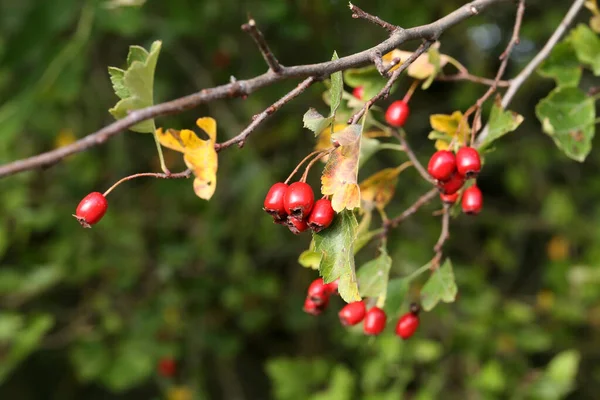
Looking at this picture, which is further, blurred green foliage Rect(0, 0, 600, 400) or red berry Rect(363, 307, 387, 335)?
blurred green foliage Rect(0, 0, 600, 400)

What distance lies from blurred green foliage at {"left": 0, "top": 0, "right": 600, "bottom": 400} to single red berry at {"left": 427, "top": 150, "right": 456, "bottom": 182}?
1.12m

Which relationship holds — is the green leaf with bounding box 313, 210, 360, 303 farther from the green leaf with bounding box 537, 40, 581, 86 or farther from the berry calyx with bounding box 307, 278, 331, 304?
the green leaf with bounding box 537, 40, 581, 86

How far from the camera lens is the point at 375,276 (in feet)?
2.92

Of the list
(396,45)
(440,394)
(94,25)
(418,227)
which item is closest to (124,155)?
(94,25)

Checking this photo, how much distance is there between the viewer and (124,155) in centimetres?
275

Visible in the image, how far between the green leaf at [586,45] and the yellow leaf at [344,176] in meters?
0.54

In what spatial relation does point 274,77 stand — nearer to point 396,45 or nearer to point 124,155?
point 396,45

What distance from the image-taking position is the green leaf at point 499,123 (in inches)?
33.9

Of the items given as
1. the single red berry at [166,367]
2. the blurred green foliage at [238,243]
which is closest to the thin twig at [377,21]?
the blurred green foliage at [238,243]

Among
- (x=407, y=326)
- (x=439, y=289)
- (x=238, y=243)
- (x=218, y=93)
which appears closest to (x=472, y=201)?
(x=439, y=289)

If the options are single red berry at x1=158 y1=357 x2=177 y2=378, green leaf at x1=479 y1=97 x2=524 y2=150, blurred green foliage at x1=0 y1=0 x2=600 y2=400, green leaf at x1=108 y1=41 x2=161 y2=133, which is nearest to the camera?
green leaf at x1=108 y1=41 x2=161 y2=133

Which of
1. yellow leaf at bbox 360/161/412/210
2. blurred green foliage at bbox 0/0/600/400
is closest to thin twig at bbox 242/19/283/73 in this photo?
yellow leaf at bbox 360/161/412/210

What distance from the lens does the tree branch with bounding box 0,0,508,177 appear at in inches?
19.6

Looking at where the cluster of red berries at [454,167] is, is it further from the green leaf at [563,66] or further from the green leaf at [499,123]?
the green leaf at [563,66]
